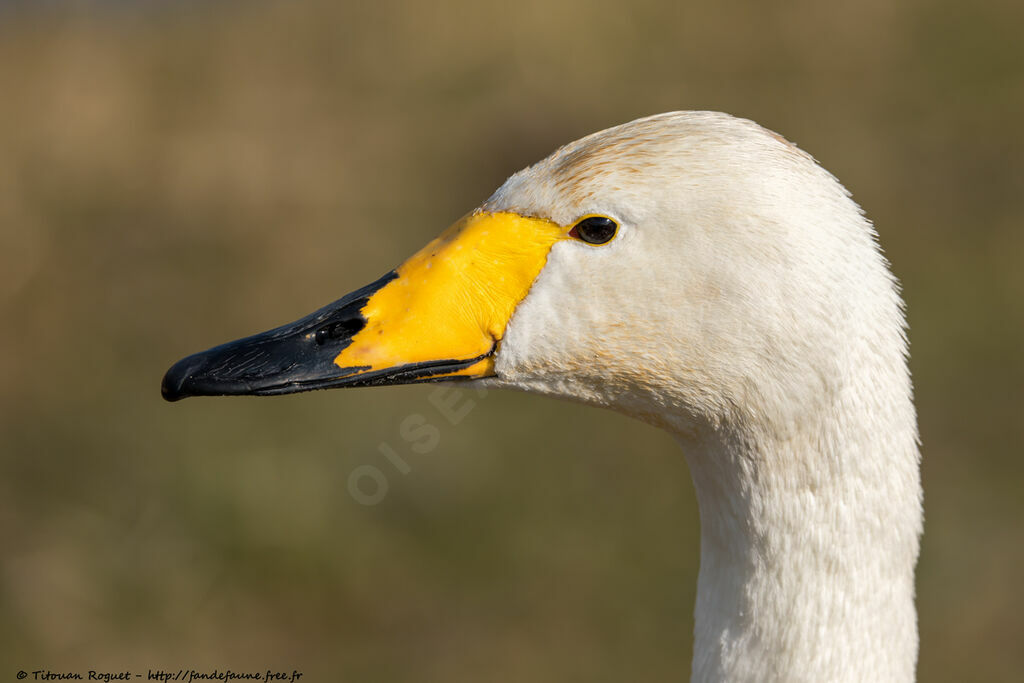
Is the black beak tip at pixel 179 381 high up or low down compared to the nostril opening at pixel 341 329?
down

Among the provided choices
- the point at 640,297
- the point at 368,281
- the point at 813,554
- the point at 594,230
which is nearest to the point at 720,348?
the point at 640,297

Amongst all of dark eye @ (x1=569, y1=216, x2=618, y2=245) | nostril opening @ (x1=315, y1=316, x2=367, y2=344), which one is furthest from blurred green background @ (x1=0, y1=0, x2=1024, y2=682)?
dark eye @ (x1=569, y1=216, x2=618, y2=245)

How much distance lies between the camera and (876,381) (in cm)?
249

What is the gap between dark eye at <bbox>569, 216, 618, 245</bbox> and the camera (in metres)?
2.63

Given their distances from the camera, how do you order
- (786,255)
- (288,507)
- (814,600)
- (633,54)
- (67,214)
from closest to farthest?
(786,255) < (814,600) < (288,507) < (67,214) < (633,54)

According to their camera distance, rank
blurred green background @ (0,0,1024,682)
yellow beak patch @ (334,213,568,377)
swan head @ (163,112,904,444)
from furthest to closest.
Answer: blurred green background @ (0,0,1024,682), yellow beak patch @ (334,213,568,377), swan head @ (163,112,904,444)

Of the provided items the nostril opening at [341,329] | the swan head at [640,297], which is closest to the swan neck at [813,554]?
the swan head at [640,297]

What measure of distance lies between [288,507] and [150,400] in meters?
1.50

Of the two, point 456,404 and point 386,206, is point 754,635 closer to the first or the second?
point 456,404

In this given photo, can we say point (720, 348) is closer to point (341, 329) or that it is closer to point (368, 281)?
point (341, 329)

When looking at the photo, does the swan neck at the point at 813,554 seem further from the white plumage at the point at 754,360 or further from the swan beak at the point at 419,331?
the swan beak at the point at 419,331

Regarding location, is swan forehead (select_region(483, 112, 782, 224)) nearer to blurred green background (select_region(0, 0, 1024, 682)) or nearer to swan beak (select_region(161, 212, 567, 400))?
swan beak (select_region(161, 212, 567, 400))

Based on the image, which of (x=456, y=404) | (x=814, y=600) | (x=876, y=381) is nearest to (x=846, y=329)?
→ (x=876, y=381)

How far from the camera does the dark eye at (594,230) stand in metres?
2.63
